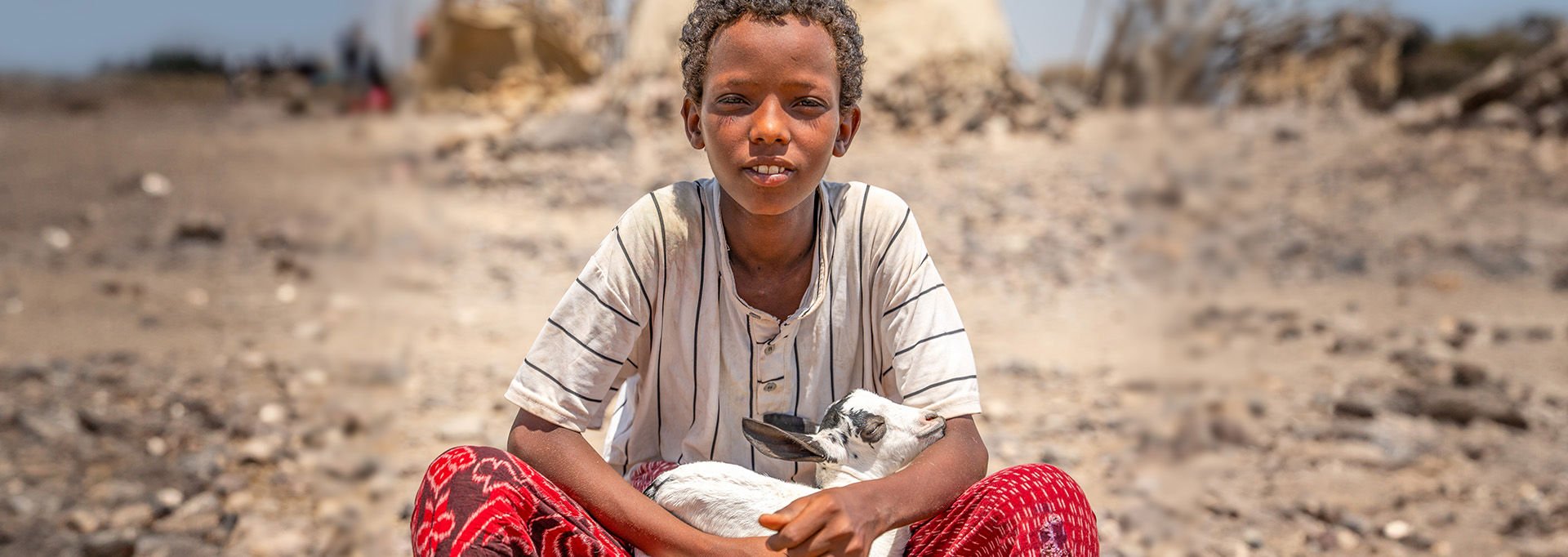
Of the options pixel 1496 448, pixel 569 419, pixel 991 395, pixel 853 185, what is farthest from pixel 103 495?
pixel 1496 448

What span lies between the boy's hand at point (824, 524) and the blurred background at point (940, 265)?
1.81 metres

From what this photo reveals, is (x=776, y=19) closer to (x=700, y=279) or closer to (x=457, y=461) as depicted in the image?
(x=700, y=279)

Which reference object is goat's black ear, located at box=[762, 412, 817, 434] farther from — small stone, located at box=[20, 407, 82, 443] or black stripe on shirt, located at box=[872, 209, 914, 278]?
small stone, located at box=[20, 407, 82, 443]

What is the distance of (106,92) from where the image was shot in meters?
14.3

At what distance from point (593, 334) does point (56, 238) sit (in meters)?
7.35

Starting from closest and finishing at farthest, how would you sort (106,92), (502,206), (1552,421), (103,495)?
1. (103,495)
2. (1552,421)
3. (502,206)
4. (106,92)

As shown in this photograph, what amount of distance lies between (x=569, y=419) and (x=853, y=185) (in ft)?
2.01

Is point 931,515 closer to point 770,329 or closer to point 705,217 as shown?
point 770,329

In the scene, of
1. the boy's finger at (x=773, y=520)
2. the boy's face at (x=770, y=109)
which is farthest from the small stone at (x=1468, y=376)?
the boy's finger at (x=773, y=520)

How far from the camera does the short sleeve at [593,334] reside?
177 centimetres

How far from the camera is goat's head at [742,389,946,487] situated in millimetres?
1723

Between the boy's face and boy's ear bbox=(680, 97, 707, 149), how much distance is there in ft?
0.30

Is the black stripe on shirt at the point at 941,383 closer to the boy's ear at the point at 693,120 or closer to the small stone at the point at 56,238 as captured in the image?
the boy's ear at the point at 693,120

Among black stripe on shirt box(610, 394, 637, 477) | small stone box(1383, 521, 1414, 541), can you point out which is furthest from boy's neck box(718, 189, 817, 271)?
small stone box(1383, 521, 1414, 541)
